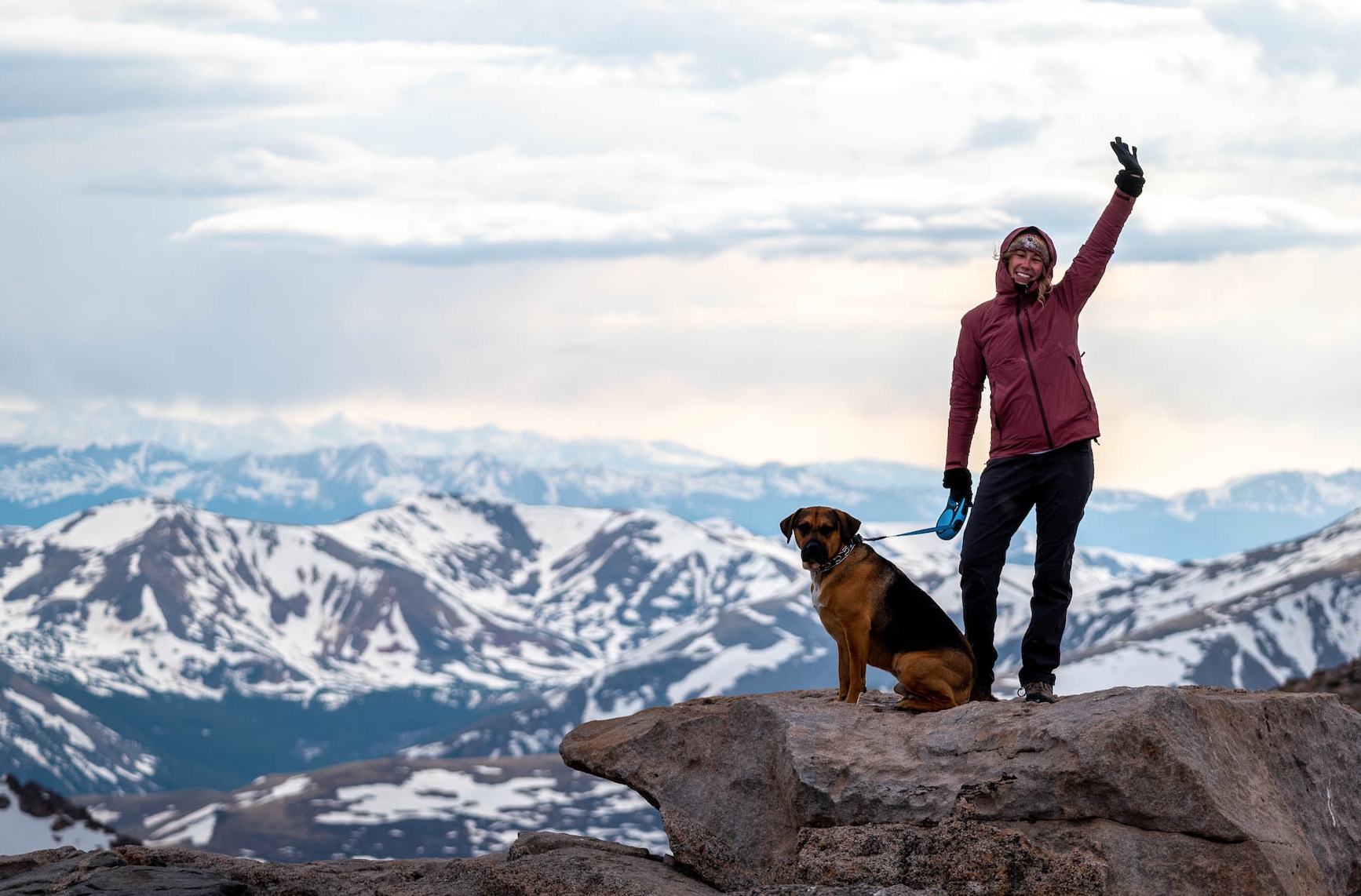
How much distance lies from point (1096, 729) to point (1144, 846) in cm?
128

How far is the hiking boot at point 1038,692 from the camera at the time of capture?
18094 mm

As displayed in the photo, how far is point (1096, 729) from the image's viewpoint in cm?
1555

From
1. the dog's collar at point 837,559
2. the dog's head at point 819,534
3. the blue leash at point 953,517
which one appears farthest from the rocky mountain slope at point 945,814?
the blue leash at point 953,517

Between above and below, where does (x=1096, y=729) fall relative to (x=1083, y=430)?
below

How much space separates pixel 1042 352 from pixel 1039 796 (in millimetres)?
A: 5515

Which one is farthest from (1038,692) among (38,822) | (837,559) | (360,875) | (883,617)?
(38,822)

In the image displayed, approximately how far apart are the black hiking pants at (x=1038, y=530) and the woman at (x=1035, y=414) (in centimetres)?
1

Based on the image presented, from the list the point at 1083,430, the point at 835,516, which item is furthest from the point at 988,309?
the point at 835,516

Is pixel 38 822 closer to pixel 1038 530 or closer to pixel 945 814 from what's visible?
pixel 1038 530

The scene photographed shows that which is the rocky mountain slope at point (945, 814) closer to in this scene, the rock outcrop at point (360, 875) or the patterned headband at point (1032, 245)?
the rock outcrop at point (360, 875)

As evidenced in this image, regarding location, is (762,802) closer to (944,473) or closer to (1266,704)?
(944,473)

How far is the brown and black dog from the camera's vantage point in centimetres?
1825

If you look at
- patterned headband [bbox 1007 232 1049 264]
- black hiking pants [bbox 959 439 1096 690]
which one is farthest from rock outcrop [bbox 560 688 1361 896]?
patterned headband [bbox 1007 232 1049 264]

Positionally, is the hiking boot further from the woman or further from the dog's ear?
the dog's ear
